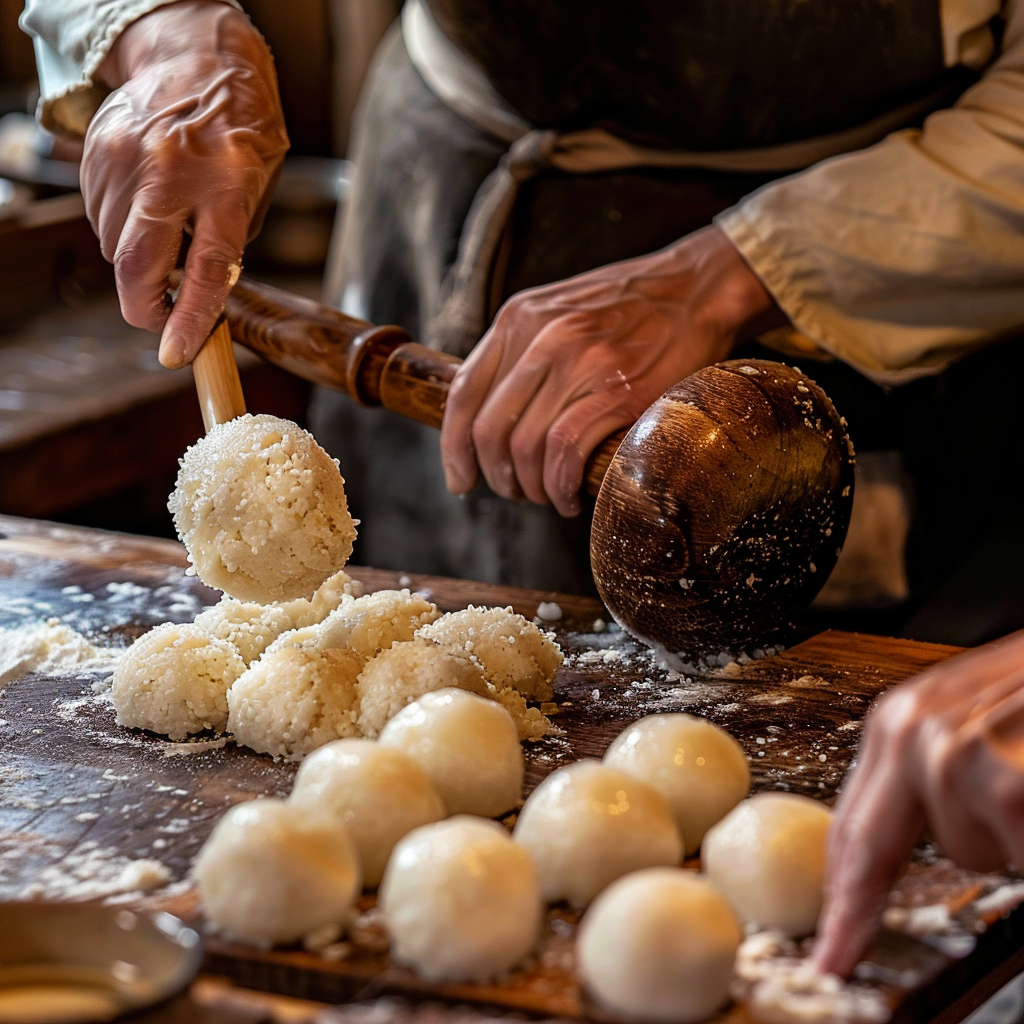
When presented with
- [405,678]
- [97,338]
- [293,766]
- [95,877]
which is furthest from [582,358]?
[97,338]

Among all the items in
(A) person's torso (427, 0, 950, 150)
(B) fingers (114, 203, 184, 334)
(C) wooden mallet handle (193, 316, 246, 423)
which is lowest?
(C) wooden mallet handle (193, 316, 246, 423)

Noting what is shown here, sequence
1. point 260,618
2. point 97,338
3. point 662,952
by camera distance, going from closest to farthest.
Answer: point 662,952 < point 260,618 < point 97,338

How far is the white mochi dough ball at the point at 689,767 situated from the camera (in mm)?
1105

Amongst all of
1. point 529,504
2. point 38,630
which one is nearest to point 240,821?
point 38,630

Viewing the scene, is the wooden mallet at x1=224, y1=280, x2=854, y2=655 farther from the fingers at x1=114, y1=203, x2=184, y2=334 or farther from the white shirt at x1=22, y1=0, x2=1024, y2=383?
the fingers at x1=114, y1=203, x2=184, y2=334

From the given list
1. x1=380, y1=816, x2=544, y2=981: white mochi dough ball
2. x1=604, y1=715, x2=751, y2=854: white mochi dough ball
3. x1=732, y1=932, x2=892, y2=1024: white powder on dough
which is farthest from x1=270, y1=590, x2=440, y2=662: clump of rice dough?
x1=732, y1=932, x2=892, y2=1024: white powder on dough

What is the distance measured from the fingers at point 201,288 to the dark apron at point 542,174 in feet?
1.89

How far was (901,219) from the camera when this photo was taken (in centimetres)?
169

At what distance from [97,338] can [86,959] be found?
Answer: 7.82ft

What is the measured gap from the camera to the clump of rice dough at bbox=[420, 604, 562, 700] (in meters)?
1.39

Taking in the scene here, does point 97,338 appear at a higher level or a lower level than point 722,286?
lower

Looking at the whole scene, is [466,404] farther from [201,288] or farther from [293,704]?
[293,704]

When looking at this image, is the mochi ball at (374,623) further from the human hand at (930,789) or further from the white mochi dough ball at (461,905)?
the human hand at (930,789)

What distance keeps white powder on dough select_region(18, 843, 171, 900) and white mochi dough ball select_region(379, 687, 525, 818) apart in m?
0.22
